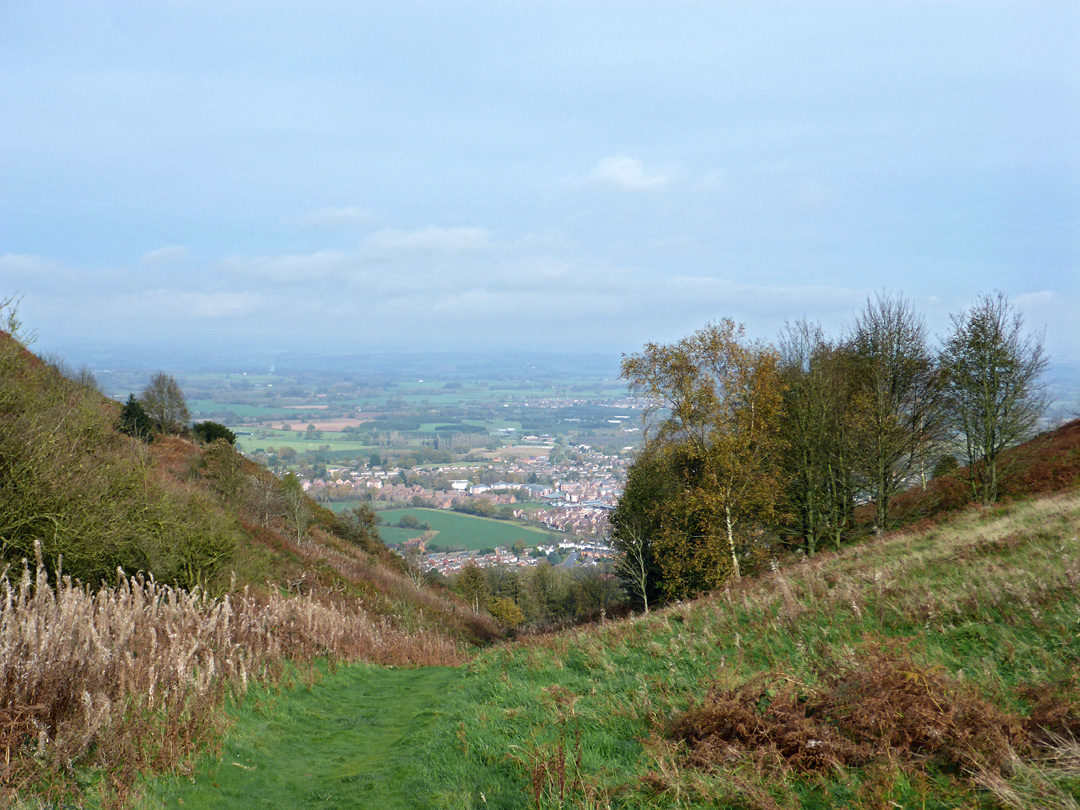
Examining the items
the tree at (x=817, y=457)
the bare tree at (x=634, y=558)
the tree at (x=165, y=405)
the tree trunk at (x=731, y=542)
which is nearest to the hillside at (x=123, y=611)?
the bare tree at (x=634, y=558)

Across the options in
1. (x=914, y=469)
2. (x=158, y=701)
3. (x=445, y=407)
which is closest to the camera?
(x=158, y=701)

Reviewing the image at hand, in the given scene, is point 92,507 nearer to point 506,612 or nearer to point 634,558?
point 634,558

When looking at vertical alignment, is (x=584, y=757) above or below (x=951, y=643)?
below

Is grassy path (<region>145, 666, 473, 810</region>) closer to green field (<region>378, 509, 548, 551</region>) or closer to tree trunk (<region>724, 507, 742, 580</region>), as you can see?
tree trunk (<region>724, 507, 742, 580</region>)

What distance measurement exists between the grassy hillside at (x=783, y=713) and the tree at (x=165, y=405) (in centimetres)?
4849

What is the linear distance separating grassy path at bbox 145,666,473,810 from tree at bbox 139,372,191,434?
47.3 m

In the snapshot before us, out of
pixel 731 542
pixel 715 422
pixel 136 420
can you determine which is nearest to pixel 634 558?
pixel 731 542

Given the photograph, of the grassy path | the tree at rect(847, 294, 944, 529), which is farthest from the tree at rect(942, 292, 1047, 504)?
the grassy path

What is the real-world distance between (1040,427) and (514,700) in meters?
32.8

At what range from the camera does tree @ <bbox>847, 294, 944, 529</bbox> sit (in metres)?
28.2

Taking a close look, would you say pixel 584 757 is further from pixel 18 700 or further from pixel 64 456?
pixel 64 456

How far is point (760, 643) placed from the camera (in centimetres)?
802

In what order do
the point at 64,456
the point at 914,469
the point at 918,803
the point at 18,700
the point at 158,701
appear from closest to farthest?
the point at 918,803, the point at 18,700, the point at 158,701, the point at 64,456, the point at 914,469

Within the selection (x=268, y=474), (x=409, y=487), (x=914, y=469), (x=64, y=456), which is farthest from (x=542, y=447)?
(x=64, y=456)
